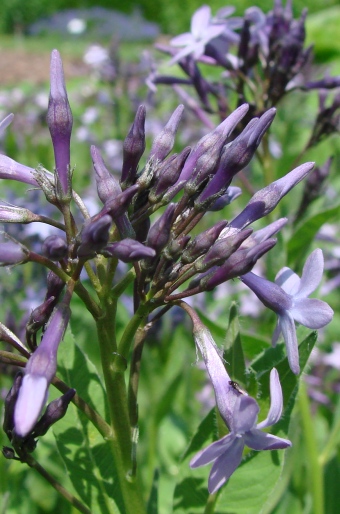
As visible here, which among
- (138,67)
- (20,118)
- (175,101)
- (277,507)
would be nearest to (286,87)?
(277,507)

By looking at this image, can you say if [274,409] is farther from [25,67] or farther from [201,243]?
[25,67]

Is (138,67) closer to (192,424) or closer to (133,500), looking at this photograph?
(192,424)

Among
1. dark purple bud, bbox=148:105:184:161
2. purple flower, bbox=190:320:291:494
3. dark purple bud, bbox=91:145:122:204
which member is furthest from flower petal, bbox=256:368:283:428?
dark purple bud, bbox=148:105:184:161

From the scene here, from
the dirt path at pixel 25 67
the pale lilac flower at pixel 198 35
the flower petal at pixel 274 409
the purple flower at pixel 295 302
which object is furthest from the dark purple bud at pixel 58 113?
the dirt path at pixel 25 67

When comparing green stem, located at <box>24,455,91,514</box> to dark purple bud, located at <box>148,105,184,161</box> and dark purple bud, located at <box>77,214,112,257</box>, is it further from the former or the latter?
dark purple bud, located at <box>148,105,184,161</box>

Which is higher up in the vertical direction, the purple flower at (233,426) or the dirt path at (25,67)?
the dirt path at (25,67)

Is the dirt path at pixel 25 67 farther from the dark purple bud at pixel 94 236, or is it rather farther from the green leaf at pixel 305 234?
the dark purple bud at pixel 94 236
